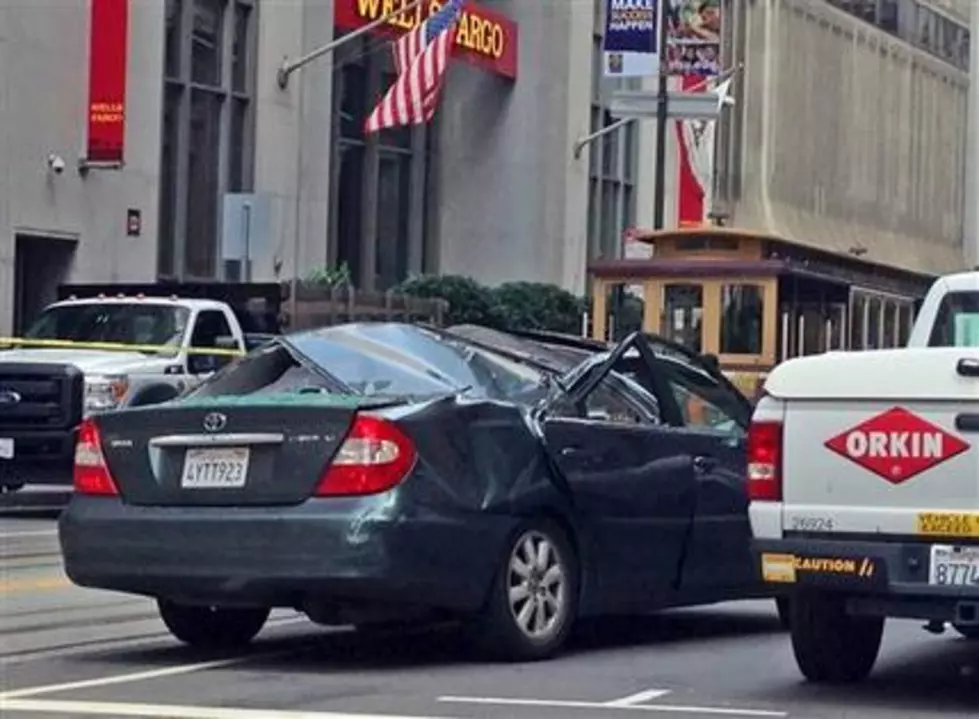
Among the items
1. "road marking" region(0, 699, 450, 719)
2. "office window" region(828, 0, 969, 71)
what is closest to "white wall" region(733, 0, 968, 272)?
"office window" region(828, 0, 969, 71)

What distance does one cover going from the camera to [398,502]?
34.2ft

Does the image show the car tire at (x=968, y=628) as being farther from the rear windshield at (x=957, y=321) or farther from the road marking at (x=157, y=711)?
the rear windshield at (x=957, y=321)

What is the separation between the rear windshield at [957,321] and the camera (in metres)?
13.9

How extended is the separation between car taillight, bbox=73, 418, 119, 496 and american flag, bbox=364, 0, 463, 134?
2559cm

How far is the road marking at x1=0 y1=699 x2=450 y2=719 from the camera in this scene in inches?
361

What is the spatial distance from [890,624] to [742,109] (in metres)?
46.4

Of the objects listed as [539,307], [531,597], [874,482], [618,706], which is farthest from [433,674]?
[539,307]

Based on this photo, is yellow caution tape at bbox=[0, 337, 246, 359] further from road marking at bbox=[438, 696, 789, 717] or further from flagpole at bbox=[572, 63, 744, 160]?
flagpole at bbox=[572, 63, 744, 160]

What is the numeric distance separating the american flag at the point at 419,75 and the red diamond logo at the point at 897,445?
2700 centimetres

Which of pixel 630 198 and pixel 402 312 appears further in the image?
pixel 630 198

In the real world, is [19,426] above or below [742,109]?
below

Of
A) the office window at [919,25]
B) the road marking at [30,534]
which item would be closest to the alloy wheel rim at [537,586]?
the road marking at [30,534]

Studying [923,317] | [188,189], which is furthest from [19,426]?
[188,189]

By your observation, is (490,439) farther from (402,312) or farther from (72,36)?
(72,36)
